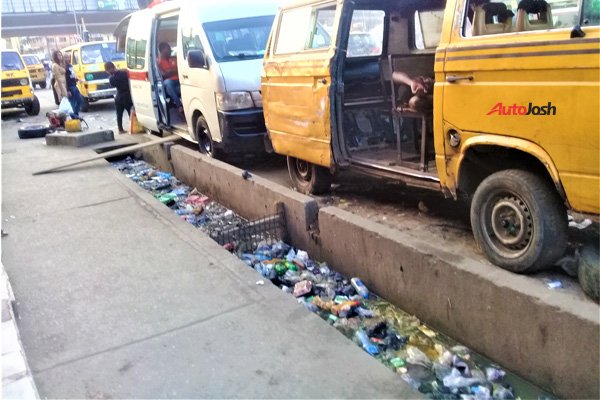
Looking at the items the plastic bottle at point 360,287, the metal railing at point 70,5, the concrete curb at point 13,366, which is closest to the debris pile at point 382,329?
the plastic bottle at point 360,287

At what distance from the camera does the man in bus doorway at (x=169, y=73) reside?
955 centimetres

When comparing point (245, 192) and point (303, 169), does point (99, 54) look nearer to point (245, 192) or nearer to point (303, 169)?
point (245, 192)

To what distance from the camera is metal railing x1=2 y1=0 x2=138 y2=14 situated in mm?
49125

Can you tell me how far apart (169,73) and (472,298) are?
26.2ft

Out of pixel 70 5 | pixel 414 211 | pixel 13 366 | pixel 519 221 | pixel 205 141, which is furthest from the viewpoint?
pixel 70 5

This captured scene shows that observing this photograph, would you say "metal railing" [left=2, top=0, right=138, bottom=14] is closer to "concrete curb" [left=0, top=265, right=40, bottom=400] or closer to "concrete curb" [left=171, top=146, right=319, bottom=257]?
"concrete curb" [left=171, top=146, right=319, bottom=257]

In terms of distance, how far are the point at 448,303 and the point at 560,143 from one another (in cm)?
124

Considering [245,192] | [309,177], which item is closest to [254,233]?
[245,192]

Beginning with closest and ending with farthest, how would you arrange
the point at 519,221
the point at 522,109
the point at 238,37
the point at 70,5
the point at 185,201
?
the point at 522,109 → the point at 519,221 → the point at 185,201 → the point at 238,37 → the point at 70,5

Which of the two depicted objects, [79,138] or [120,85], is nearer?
[79,138]

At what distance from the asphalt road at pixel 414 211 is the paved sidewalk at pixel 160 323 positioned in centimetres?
145

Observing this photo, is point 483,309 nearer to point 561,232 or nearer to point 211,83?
point 561,232

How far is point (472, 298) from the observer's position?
335 cm

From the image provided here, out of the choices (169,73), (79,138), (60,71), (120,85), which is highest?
(60,71)
